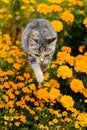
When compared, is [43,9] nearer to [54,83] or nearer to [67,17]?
[67,17]

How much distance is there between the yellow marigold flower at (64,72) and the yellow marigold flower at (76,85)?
0.10 metres

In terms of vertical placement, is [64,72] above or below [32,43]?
below

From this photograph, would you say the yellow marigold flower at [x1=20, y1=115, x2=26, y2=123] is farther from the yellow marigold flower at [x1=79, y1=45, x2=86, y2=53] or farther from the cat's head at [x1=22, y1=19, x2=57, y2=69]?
the yellow marigold flower at [x1=79, y1=45, x2=86, y2=53]

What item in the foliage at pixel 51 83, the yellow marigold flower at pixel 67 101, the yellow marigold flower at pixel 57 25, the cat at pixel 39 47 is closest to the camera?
the foliage at pixel 51 83

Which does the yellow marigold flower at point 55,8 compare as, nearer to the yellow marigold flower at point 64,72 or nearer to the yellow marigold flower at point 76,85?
the yellow marigold flower at point 64,72

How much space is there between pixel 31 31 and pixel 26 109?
1323 millimetres

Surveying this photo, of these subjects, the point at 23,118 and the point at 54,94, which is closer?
the point at 23,118

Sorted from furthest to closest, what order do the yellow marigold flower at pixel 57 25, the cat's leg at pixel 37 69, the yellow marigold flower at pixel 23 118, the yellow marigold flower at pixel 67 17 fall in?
the yellow marigold flower at pixel 67 17
the yellow marigold flower at pixel 57 25
the cat's leg at pixel 37 69
the yellow marigold flower at pixel 23 118

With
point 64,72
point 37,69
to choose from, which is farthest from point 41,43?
point 64,72

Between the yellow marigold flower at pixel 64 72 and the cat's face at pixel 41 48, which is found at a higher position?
the cat's face at pixel 41 48

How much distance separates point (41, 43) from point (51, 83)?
62cm

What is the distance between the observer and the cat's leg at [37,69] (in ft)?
17.3

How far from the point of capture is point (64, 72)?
17.5 ft

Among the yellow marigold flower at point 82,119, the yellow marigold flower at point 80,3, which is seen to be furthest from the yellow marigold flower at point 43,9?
the yellow marigold flower at point 82,119
